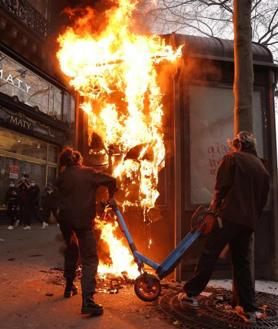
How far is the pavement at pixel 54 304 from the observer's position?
392 cm

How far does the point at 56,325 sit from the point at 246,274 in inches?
83.4

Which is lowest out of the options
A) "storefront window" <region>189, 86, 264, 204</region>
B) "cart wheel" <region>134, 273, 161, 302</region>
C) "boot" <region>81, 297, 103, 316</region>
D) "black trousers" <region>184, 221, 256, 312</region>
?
"boot" <region>81, 297, 103, 316</region>

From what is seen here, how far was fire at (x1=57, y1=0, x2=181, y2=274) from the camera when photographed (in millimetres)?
6250

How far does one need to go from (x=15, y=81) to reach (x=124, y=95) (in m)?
9.97

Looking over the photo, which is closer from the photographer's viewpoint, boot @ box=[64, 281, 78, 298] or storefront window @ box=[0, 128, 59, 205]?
boot @ box=[64, 281, 78, 298]

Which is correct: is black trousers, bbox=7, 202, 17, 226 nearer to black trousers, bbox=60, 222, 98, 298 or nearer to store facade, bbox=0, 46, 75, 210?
store facade, bbox=0, 46, 75, 210

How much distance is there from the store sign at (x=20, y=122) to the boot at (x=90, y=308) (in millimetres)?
11733

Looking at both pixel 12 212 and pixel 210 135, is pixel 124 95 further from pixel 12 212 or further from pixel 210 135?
pixel 12 212

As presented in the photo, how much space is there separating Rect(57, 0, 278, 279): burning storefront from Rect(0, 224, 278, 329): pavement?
125cm

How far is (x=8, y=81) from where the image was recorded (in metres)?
14.5

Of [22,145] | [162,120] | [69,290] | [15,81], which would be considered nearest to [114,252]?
[69,290]

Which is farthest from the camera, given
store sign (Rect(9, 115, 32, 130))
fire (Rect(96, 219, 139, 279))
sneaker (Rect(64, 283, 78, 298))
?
store sign (Rect(9, 115, 32, 130))

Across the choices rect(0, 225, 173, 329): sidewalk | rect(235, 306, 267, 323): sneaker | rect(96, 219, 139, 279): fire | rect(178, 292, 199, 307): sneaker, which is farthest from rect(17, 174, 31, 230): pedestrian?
rect(235, 306, 267, 323): sneaker

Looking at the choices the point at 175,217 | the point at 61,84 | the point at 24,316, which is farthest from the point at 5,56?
the point at 24,316
